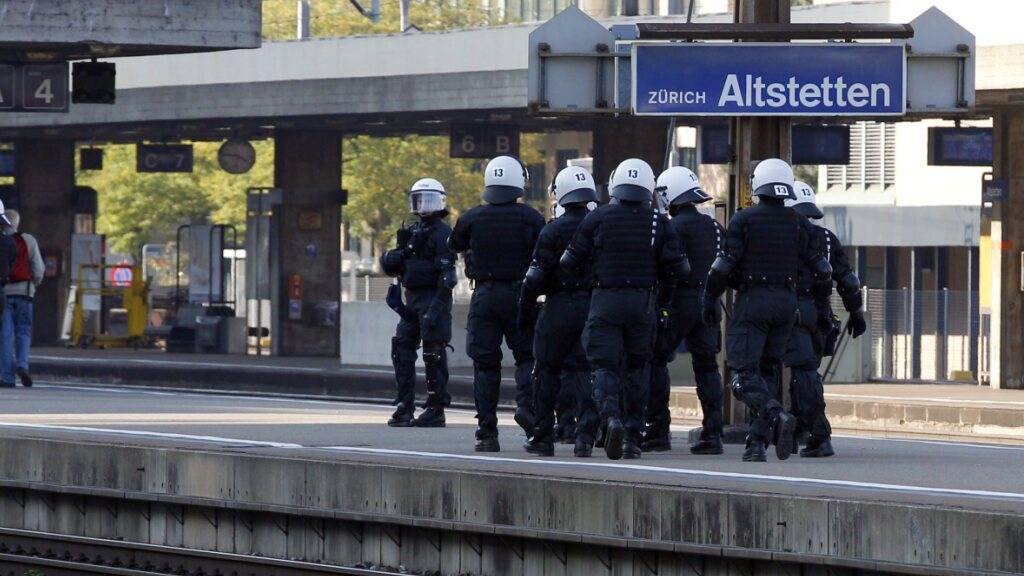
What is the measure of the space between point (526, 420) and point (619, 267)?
1770 mm

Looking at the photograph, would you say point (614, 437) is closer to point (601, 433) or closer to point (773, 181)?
point (601, 433)

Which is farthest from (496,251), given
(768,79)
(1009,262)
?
(1009,262)

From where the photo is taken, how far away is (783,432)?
46.5 feet

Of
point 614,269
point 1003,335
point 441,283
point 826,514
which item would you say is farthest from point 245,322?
point 826,514

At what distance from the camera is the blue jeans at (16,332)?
23.3 metres

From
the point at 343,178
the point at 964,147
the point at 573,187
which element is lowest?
the point at 573,187

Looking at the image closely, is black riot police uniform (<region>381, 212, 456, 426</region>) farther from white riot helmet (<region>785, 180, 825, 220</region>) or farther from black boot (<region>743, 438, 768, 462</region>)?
black boot (<region>743, 438, 768, 462</region>)

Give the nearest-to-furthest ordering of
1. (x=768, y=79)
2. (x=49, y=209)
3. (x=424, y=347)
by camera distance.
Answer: (x=768, y=79)
(x=424, y=347)
(x=49, y=209)

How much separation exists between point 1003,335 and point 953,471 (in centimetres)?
1782

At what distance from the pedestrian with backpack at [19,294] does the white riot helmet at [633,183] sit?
33.4 ft

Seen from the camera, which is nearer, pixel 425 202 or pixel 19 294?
pixel 425 202

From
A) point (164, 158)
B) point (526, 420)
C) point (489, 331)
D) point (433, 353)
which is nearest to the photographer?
point (489, 331)

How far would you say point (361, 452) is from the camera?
1488 centimetres

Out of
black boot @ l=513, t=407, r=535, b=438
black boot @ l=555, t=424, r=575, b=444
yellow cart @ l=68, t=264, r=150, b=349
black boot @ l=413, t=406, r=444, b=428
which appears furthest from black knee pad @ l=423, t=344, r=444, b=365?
yellow cart @ l=68, t=264, r=150, b=349
